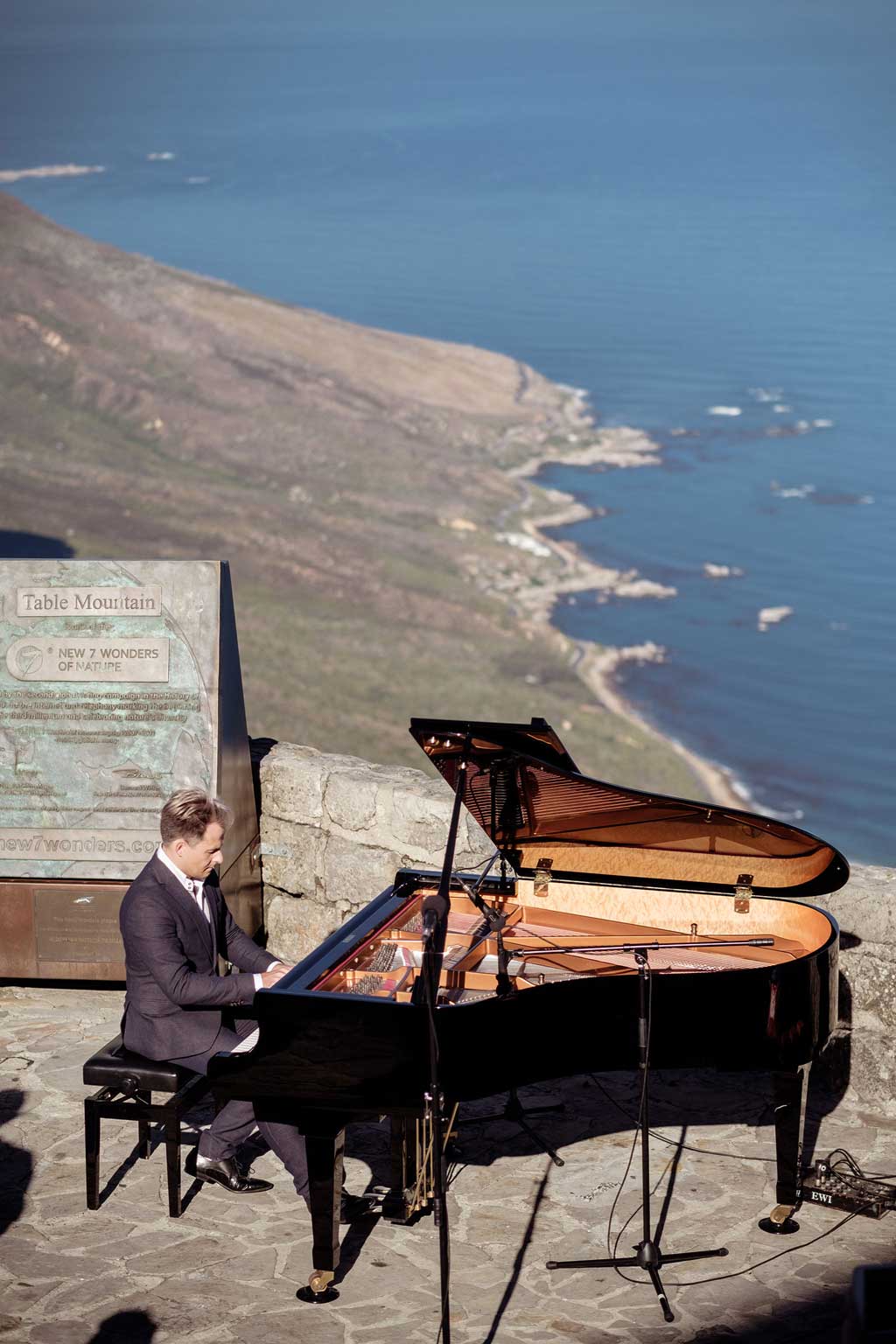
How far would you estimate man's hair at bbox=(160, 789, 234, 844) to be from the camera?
13.6ft

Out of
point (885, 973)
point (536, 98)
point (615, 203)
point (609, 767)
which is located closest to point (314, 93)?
point (536, 98)

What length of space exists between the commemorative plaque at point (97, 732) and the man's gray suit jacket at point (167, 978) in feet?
4.95

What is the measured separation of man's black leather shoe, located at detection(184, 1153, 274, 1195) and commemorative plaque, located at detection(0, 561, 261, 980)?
1.56m

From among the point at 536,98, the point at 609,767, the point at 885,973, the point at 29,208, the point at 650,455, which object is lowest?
the point at 609,767

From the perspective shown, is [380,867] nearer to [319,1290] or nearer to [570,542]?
[319,1290]

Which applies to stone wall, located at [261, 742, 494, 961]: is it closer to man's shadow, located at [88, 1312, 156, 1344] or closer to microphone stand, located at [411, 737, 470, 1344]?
microphone stand, located at [411, 737, 470, 1344]

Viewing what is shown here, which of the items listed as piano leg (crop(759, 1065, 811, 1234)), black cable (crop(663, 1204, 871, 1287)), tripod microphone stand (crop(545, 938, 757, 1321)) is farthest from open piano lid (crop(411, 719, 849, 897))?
black cable (crop(663, 1204, 871, 1287))

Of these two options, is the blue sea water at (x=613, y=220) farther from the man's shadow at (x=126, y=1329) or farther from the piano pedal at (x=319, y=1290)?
the man's shadow at (x=126, y=1329)

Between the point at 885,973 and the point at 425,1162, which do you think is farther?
the point at 885,973

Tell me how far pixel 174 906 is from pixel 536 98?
24101mm

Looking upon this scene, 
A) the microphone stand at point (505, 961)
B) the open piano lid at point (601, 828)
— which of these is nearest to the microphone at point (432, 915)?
the microphone stand at point (505, 961)

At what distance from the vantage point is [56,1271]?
3.97 m

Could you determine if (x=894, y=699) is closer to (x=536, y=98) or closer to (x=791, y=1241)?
(x=536, y=98)

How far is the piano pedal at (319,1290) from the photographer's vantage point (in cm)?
384
